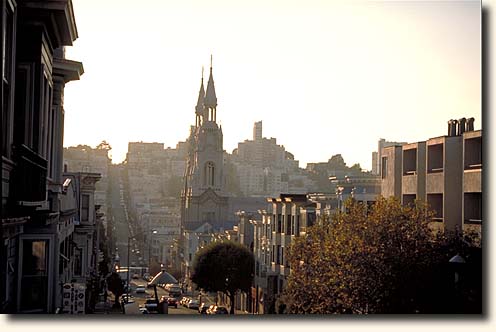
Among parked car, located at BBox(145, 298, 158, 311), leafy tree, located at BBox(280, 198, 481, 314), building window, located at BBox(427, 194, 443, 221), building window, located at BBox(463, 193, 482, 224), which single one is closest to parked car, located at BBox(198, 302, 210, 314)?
parked car, located at BBox(145, 298, 158, 311)

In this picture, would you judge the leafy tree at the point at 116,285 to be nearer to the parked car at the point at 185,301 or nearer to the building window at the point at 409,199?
the parked car at the point at 185,301

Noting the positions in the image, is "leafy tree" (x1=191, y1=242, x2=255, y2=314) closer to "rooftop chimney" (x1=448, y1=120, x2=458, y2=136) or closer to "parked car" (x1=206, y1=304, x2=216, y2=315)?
"parked car" (x1=206, y1=304, x2=216, y2=315)

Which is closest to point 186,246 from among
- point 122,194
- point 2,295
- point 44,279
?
point 122,194

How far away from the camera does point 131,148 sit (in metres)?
7.50

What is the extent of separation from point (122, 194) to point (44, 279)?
1.45 m

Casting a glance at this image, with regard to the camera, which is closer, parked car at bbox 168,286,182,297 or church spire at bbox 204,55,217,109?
parked car at bbox 168,286,182,297

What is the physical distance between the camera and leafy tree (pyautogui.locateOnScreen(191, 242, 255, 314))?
26.9ft

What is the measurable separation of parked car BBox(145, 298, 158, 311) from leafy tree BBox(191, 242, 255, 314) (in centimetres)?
97

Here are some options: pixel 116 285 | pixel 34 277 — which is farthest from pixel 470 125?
pixel 34 277

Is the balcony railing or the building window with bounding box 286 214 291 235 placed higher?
the balcony railing

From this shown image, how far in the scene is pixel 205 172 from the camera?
8.02 meters

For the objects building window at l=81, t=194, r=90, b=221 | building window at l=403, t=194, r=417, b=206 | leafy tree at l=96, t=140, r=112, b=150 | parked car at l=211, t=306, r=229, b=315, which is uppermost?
leafy tree at l=96, t=140, r=112, b=150

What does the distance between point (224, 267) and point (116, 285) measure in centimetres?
134

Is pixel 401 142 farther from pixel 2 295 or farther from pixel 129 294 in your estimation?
pixel 2 295
